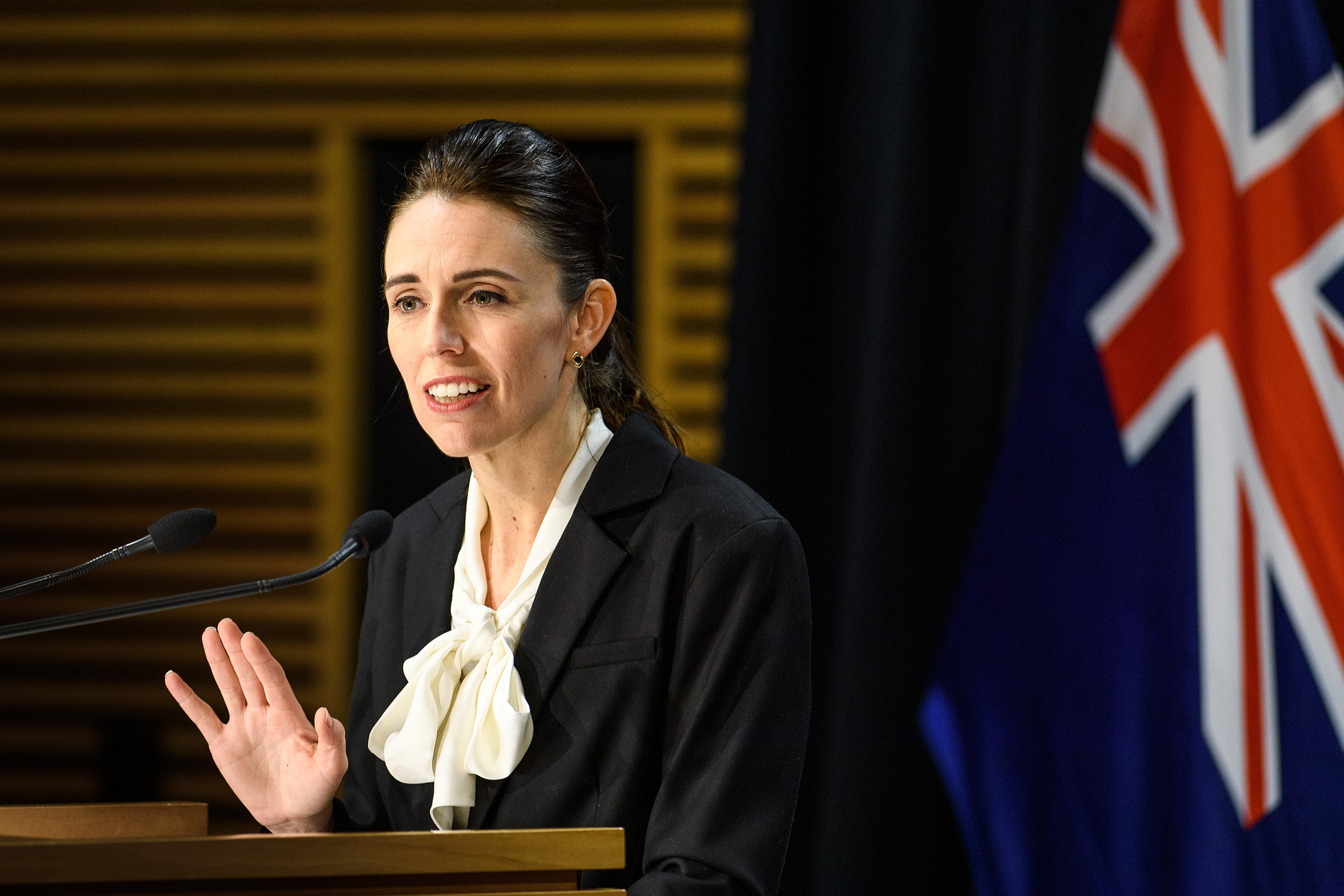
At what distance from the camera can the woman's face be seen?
1.71m

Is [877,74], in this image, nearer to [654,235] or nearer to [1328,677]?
[654,235]

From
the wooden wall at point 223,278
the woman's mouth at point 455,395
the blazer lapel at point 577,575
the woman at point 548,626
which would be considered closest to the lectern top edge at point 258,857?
the woman at point 548,626

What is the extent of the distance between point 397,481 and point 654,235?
1332 millimetres

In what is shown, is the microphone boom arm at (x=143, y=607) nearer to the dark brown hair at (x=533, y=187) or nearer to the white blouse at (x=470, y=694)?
the white blouse at (x=470, y=694)

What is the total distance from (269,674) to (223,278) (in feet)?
11.4

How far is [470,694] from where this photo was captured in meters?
1.72

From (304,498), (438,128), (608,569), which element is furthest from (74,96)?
(608,569)

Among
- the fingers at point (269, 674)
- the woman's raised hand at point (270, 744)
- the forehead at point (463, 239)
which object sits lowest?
the woman's raised hand at point (270, 744)

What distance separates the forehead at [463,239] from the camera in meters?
1.71

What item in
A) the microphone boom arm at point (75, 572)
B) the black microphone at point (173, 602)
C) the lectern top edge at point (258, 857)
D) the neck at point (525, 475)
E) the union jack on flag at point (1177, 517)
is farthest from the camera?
the union jack on flag at point (1177, 517)

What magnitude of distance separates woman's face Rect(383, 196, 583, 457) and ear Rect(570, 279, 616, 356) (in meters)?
0.10

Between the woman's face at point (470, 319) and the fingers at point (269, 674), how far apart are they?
0.36 metres

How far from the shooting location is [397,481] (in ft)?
15.4

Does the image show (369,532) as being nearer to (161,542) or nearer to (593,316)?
(161,542)
